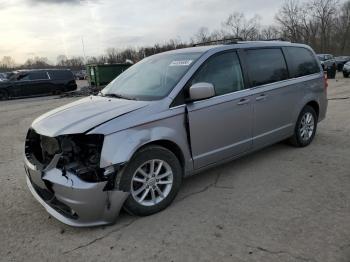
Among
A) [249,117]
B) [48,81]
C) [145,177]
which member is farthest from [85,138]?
[48,81]

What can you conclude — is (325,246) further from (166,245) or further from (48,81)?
(48,81)

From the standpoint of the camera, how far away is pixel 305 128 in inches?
234

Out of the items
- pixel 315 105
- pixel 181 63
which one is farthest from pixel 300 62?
pixel 181 63

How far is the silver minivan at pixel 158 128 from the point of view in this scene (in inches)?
133

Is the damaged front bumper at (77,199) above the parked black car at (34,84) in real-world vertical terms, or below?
below

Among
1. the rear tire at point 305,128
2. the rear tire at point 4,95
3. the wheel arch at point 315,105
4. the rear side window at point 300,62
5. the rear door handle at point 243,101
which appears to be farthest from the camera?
the rear tire at point 4,95

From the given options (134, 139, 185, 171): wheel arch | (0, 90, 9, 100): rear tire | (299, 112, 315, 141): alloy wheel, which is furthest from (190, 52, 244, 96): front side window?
(0, 90, 9, 100): rear tire

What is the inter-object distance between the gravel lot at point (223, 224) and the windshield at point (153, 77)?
132 cm

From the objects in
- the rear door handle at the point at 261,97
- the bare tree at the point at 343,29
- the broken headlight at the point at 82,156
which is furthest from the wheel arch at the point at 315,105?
the bare tree at the point at 343,29

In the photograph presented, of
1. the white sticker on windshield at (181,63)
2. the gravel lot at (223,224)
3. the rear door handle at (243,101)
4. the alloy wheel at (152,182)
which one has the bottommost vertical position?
the gravel lot at (223,224)

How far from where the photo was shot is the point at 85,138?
3.39 meters

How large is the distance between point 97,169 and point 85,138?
0.34m

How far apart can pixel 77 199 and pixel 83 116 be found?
0.91m

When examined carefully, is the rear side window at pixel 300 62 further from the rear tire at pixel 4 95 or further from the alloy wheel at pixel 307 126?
the rear tire at pixel 4 95
